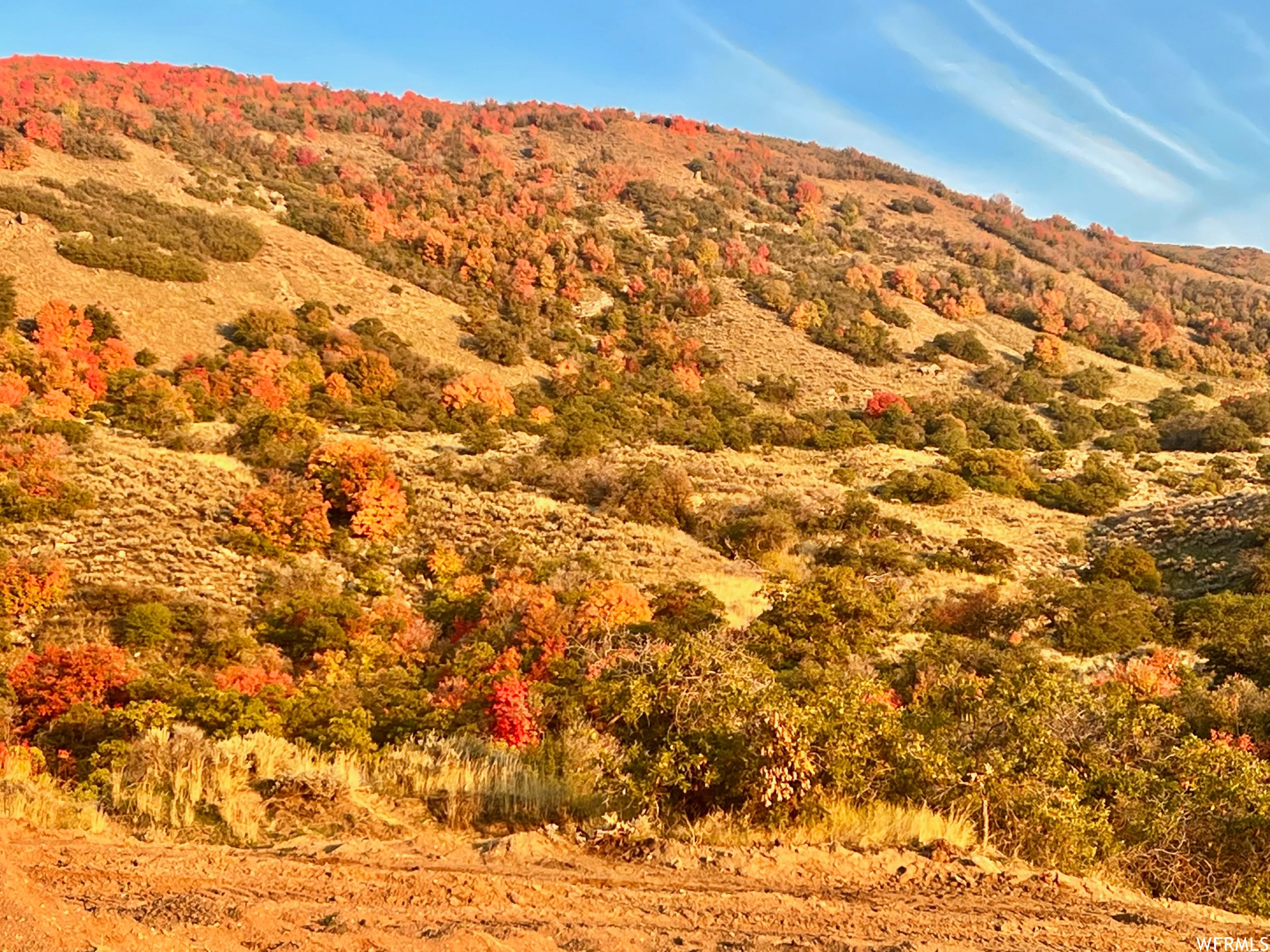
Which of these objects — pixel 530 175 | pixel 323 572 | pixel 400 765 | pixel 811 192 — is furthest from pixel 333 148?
pixel 400 765

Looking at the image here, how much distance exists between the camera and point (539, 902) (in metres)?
4.72

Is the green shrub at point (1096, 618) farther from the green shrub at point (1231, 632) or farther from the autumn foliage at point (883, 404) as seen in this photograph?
the autumn foliage at point (883, 404)

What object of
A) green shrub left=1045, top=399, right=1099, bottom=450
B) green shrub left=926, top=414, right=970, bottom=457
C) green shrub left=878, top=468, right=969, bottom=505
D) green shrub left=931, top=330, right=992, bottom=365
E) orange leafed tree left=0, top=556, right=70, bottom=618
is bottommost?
orange leafed tree left=0, top=556, right=70, bottom=618

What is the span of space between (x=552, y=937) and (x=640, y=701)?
120 inches

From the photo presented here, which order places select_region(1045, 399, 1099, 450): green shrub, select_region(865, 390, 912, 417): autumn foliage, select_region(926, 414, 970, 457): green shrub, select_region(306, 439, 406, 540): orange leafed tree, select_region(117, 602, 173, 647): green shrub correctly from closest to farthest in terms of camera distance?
1. select_region(117, 602, 173, 647): green shrub
2. select_region(306, 439, 406, 540): orange leafed tree
3. select_region(926, 414, 970, 457): green shrub
4. select_region(1045, 399, 1099, 450): green shrub
5. select_region(865, 390, 912, 417): autumn foliage

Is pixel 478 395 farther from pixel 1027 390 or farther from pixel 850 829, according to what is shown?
pixel 850 829

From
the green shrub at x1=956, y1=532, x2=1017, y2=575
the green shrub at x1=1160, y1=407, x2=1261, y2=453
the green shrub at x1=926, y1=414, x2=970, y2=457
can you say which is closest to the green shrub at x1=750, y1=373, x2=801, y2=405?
the green shrub at x1=926, y1=414, x2=970, y2=457

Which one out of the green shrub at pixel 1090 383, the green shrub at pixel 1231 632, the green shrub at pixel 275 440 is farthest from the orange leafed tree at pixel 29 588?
the green shrub at pixel 1090 383

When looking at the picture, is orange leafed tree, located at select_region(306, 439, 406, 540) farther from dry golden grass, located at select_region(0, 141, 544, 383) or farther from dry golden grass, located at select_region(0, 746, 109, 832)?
dry golden grass, located at select_region(0, 141, 544, 383)

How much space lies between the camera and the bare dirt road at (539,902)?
3896mm

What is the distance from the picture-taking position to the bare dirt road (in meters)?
3.90

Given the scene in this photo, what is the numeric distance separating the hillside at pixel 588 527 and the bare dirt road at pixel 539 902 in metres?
0.06

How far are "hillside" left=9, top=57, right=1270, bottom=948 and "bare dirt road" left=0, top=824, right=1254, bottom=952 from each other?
62 millimetres

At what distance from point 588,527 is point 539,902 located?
20680 millimetres
